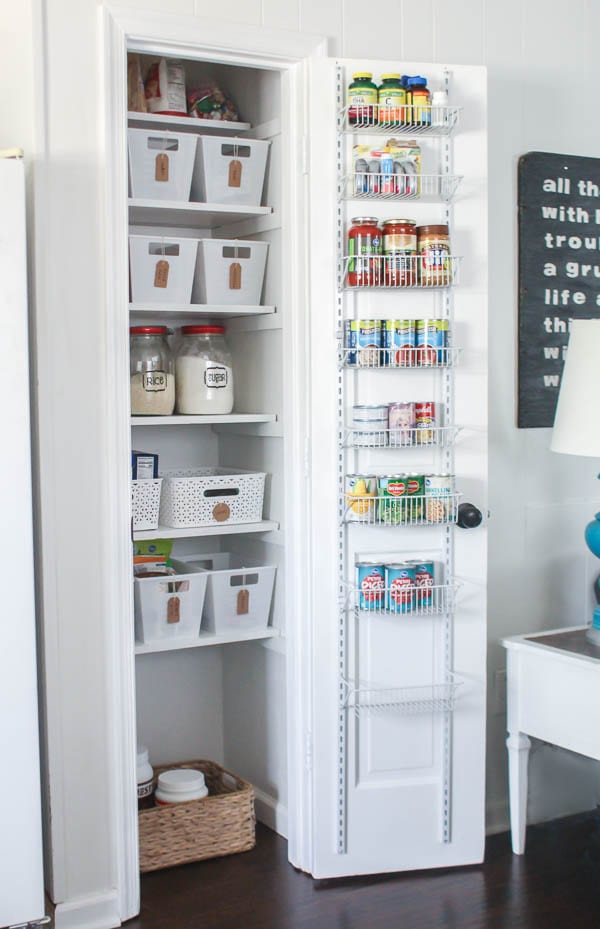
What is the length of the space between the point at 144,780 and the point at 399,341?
1.45 meters

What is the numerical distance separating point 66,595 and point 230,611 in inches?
25.4

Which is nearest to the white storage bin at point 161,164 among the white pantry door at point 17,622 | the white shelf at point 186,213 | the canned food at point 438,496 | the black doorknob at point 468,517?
the white shelf at point 186,213

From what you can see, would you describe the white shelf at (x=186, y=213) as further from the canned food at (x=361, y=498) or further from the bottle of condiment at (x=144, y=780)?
the bottle of condiment at (x=144, y=780)

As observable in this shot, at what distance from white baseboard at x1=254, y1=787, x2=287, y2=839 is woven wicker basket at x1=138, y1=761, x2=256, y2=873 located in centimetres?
10

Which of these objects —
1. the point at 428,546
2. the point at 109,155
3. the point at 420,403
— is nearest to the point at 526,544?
the point at 428,546

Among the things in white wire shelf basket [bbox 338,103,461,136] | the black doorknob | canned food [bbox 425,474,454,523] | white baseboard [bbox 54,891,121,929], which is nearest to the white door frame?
white baseboard [bbox 54,891,121,929]

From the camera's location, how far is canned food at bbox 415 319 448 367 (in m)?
2.85

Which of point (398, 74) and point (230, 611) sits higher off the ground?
point (398, 74)

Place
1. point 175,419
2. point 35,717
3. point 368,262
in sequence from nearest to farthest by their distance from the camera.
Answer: point 35,717 → point 368,262 → point 175,419

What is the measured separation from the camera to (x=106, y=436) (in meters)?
2.67

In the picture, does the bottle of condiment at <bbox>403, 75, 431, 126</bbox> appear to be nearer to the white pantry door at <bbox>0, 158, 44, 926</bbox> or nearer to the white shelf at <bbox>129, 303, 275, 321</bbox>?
the white shelf at <bbox>129, 303, 275, 321</bbox>

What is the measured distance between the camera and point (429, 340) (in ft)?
9.37

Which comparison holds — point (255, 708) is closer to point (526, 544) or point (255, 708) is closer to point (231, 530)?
point (231, 530)

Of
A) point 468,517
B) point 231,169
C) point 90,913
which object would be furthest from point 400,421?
point 90,913
